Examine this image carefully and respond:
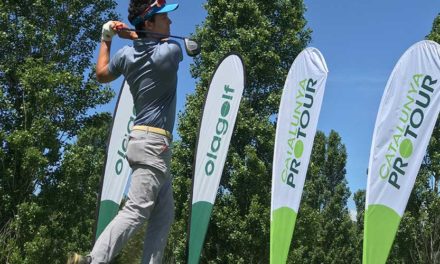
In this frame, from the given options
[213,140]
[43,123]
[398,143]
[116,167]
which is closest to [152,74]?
[398,143]

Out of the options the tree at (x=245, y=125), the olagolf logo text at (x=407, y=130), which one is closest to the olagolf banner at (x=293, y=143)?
the olagolf logo text at (x=407, y=130)

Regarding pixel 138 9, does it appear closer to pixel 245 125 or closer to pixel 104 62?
pixel 104 62

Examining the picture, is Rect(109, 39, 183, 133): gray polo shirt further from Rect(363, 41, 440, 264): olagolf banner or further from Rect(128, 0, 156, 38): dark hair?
Rect(363, 41, 440, 264): olagolf banner

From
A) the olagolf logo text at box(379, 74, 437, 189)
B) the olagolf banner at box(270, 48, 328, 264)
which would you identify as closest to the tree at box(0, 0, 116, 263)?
the olagolf banner at box(270, 48, 328, 264)

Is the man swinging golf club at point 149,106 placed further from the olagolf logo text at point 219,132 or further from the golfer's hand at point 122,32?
the olagolf logo text at point 219,132

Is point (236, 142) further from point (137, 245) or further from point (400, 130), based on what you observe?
point (137, 245)

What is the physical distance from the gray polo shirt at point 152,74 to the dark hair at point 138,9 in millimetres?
92

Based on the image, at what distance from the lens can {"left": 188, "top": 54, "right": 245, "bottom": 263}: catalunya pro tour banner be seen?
317 inches

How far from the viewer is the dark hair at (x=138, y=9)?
3049 mm

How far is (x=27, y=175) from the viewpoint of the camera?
13.8 m

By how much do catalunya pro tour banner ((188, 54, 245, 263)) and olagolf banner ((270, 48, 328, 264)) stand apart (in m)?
0.84

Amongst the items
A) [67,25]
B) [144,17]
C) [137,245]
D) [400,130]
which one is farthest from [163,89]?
[67,25]

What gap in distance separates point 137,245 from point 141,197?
6.41ft

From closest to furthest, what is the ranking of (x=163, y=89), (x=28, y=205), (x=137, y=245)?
1. (x=163, y=89)
2. (x=137, y=245)
3. (x=28, y=205)
